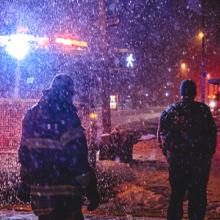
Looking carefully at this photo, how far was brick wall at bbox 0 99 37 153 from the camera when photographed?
11.6 meters

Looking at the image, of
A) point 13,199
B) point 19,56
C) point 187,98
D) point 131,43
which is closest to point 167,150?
point 187,98

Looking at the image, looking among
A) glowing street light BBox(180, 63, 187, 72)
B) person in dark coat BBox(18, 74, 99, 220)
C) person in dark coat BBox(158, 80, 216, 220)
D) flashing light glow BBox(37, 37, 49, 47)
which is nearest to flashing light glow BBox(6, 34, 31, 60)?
flashing light glow BBox(37, 37, 49, 47)

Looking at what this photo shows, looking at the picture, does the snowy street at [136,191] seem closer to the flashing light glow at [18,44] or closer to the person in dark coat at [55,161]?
the person in dark coat at [55,161]

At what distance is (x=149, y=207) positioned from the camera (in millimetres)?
7016

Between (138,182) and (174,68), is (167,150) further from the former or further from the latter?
(174,68)

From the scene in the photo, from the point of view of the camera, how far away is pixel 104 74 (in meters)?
14.1

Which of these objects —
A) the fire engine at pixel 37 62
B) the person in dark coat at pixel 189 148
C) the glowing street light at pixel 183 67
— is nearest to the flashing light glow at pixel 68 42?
the fire engine at pixel 37 62

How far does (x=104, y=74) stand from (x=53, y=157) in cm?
1071

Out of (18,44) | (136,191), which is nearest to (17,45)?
(18,44)

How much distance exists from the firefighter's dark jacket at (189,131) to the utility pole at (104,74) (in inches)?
356

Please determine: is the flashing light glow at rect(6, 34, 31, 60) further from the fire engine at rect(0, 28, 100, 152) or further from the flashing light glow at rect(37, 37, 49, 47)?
the flashing light glow at rect(37, 37, 49, 47)

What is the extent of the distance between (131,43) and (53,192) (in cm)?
6146

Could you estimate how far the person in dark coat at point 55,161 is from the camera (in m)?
3.47

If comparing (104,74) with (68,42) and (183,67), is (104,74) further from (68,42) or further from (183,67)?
(183,67)
